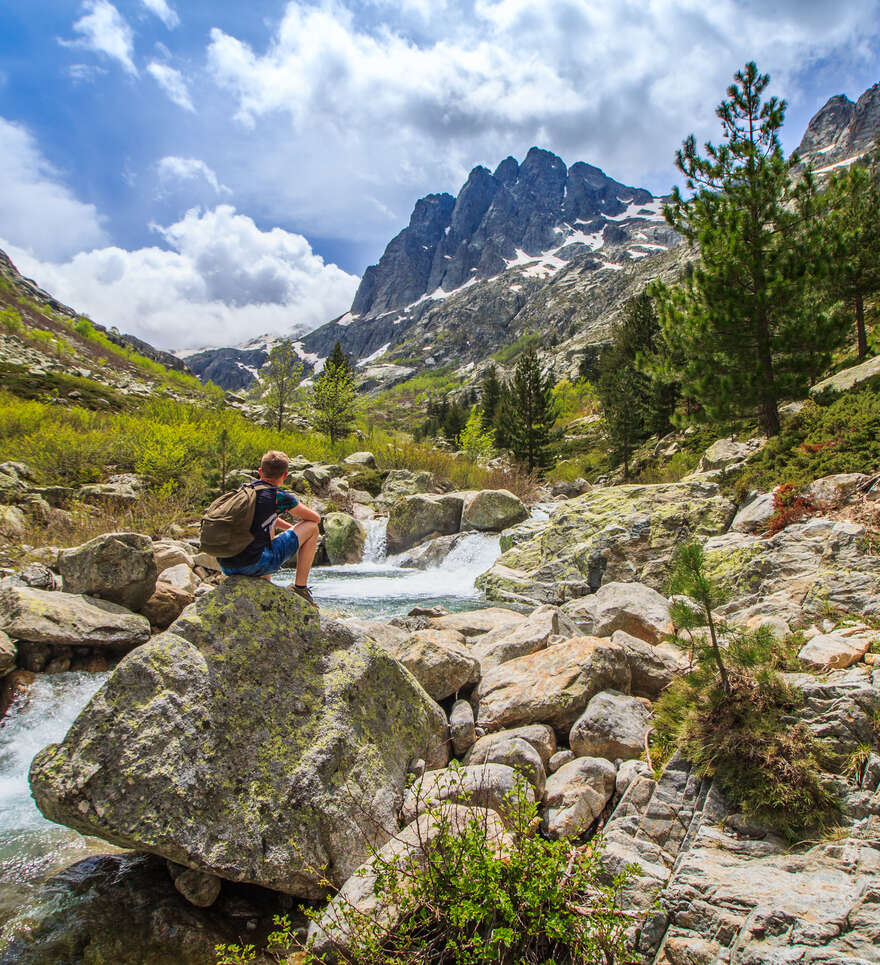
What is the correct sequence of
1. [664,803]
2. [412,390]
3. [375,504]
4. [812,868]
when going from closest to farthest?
1. [812,868]
2. [664,803]
3. [375,504]
4. [412,390]

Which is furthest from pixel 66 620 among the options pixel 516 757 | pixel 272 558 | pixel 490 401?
pixel 490 401

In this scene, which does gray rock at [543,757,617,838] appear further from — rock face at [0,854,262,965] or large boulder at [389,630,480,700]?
rock face at [0,854,262,965]

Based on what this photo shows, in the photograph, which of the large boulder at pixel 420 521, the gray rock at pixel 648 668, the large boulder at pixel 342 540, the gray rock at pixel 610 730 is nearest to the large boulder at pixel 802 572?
the gray rock at pixel 648 668

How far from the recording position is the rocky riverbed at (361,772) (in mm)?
2420

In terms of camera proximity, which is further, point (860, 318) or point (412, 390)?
point (412, 390)

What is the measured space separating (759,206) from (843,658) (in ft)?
46.6

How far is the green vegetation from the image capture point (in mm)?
2297

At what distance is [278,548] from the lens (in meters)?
4.31

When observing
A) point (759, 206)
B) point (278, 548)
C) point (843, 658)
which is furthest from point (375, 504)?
point (843, 658)

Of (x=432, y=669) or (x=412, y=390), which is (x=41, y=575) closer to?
(x=432, y=669)

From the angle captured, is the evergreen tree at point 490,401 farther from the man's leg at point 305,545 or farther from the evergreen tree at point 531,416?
the man's leg at point 305,545

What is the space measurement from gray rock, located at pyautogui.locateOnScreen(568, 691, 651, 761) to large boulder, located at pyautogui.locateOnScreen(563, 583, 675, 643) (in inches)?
87.5

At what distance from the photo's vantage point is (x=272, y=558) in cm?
418

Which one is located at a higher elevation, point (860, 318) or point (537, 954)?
point (860, 318)
